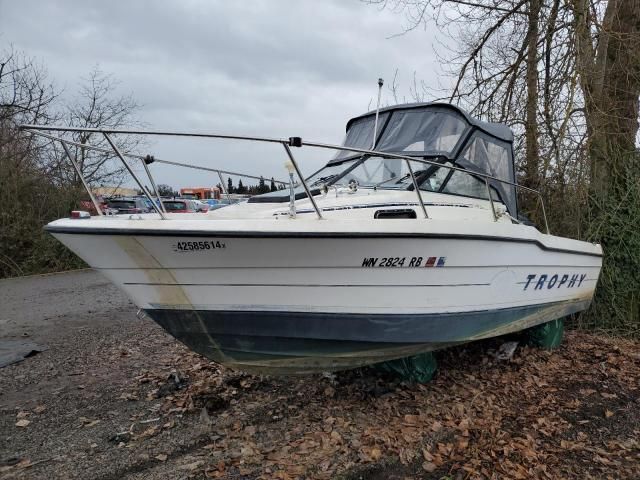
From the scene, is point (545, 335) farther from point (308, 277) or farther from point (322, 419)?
point (308, 277)

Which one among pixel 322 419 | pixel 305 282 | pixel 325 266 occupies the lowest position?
pixel 322 419

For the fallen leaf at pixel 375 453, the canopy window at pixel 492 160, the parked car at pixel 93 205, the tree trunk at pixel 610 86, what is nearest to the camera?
the fallen leaf at pixel 375 453

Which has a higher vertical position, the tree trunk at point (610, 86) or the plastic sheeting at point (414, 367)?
the tree trunk at point (610, 86)

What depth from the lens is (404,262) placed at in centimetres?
321

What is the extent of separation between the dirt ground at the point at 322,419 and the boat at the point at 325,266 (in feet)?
1.70

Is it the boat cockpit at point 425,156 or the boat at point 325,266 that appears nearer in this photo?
the boat at point 325,266

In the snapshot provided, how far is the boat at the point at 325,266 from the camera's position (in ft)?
9.48

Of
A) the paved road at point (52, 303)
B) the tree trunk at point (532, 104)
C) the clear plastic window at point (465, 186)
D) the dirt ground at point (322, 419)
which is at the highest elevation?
the tree trunk at point (532, 104)

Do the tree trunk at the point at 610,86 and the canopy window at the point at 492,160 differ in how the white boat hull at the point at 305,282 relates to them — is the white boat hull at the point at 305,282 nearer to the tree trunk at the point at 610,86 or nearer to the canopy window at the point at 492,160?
the canopy window at the point at 492,160

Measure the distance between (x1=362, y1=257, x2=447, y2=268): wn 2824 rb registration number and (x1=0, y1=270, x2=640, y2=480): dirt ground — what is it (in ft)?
3.99

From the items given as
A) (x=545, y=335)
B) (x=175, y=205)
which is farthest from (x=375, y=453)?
(x=175, y=205)

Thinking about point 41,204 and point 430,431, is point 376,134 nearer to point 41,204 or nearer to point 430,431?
point 430,431

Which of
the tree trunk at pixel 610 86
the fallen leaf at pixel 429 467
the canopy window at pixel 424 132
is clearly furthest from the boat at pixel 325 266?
the tree trunk at pixel 610 86

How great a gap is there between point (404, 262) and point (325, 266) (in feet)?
1.81
